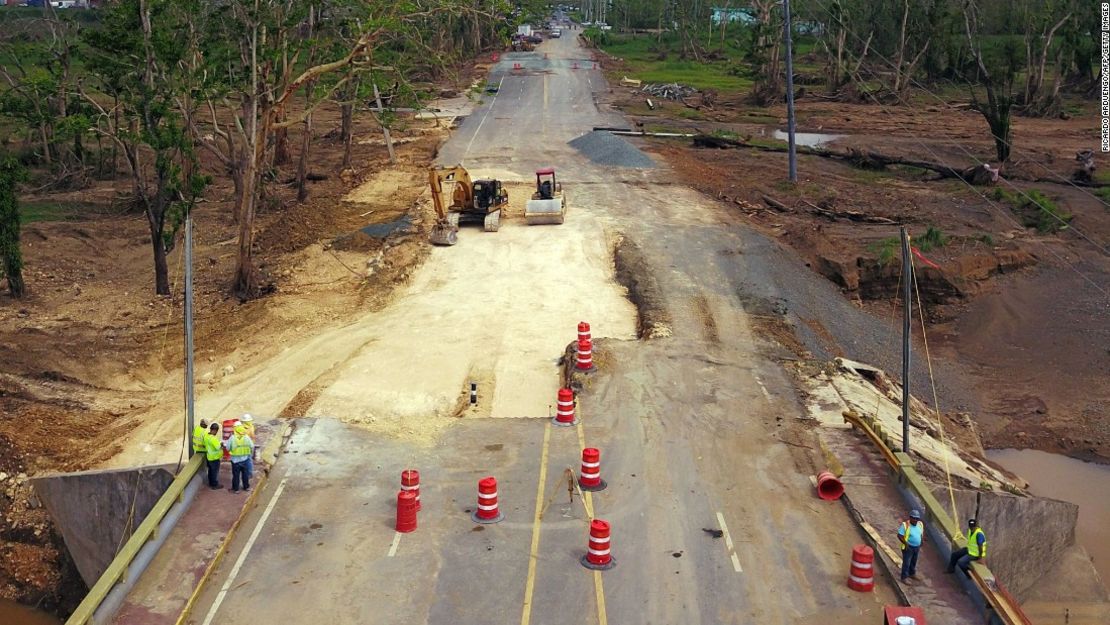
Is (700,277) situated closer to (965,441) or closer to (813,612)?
(965,441)

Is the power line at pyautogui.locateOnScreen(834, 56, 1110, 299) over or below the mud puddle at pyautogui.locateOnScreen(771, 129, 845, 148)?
below

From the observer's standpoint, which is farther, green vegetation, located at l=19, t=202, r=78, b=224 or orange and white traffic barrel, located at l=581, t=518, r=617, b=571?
green vegetation, located at l=19, t=202, r=78, b=224

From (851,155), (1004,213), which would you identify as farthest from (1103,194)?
(851,155)

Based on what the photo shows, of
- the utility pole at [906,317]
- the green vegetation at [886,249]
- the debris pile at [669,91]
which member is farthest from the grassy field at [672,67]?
the utility pole at [906,317]

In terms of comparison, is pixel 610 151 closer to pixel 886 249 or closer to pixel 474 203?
pixel 474 203

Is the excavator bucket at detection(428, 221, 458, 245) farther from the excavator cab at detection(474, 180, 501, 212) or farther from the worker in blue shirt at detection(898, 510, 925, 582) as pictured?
the worker in blue shirt at detection(898, 510, 925, 582)

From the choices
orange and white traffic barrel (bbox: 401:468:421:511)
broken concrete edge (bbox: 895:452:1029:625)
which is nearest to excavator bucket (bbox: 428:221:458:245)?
orange and white traffic barrel (bbox: 401:468:421:511)

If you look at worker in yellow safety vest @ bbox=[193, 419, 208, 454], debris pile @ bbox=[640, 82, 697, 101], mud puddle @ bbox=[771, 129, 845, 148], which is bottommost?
worker in yellow safety vest @ bbox=[193, 419, 208, 454]
